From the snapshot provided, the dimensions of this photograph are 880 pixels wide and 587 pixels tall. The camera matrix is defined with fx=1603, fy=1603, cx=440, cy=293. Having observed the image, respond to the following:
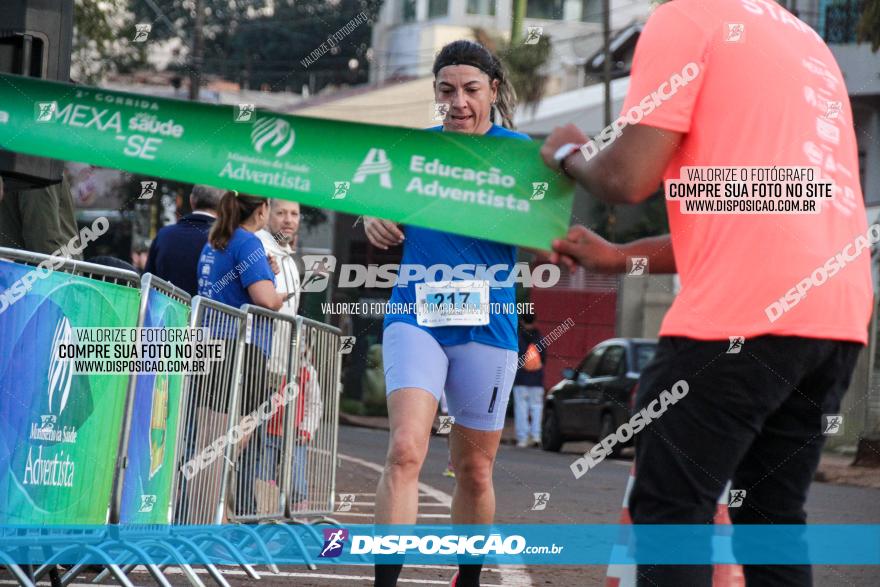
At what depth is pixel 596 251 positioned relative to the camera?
3502 millimetres

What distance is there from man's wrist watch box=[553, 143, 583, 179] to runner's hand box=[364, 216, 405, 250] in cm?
203

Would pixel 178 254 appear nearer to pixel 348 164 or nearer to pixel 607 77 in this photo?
pixel 348 164

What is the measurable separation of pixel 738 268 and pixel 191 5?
46238 mm

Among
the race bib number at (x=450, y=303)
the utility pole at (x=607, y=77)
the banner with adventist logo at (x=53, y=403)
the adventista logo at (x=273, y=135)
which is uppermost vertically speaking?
the utility pole at (x=607, y=77)

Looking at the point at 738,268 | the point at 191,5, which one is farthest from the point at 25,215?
the point at 191,5

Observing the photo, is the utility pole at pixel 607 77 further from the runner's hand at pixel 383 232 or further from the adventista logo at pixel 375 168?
the adventista logo at pixel 375 168

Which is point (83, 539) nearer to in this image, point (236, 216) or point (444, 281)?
point (444, 281)

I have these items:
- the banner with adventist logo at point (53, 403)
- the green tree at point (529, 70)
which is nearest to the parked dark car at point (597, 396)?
the banner with adventist logo at point (53, 403)

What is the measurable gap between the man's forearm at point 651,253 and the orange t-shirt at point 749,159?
0.41 ft

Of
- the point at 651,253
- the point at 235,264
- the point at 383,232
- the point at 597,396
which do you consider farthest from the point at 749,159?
the point at 597,396

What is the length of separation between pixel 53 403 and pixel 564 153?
238cm

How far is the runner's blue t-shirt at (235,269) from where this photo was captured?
7848mm

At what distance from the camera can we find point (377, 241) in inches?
226

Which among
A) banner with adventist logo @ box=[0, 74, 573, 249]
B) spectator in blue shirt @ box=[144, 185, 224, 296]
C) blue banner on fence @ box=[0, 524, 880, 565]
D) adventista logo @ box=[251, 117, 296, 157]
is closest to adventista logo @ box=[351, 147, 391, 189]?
banner with adventist logo @ box=[0, 74, 573, 249]
